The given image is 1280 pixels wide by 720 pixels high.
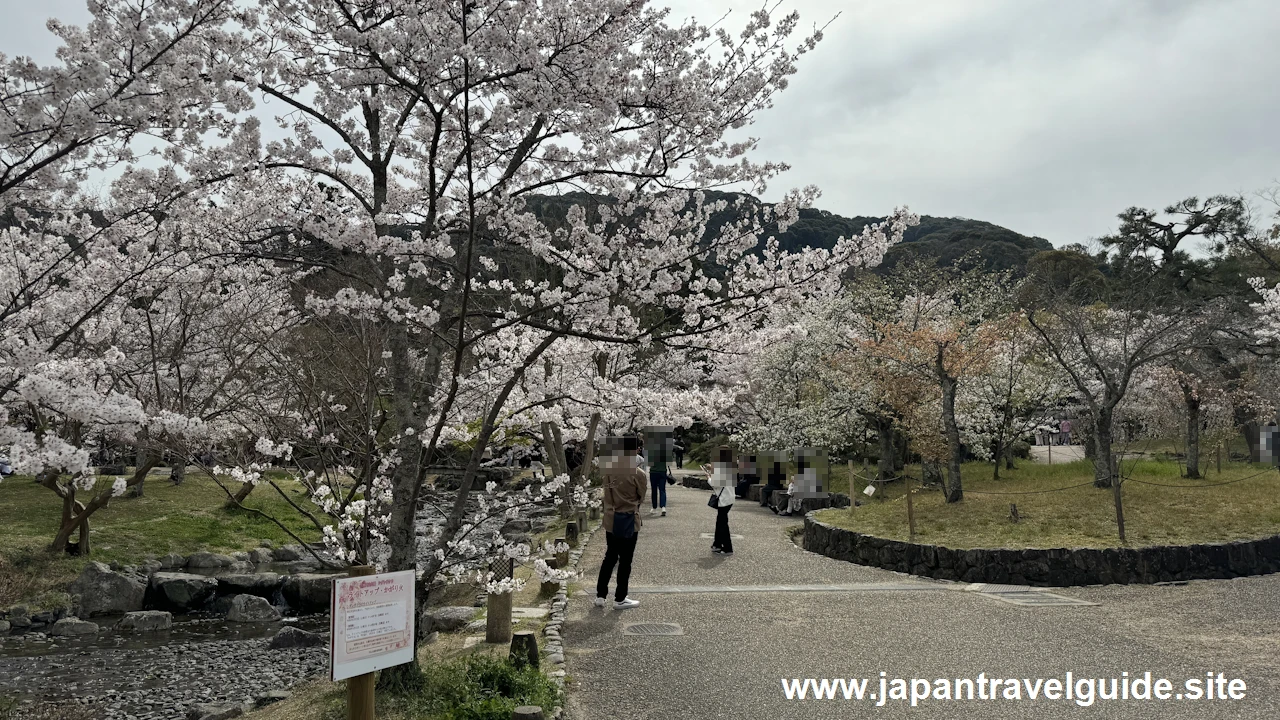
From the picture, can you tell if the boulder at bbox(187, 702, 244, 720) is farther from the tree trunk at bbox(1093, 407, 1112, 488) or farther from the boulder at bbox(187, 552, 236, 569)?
the tree trunk at bbox(1093, 407, 1112, 488)

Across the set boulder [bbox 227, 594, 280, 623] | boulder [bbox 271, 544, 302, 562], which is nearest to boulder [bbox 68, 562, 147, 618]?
boulder [bbox 227, 594, 280, 623]

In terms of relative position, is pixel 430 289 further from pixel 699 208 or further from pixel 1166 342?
pixel 1166 342

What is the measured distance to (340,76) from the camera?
5453 millimetres

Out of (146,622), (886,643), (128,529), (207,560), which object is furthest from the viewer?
(128,529)

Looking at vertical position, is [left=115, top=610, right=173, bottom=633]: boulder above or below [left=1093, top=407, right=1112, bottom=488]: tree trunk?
below

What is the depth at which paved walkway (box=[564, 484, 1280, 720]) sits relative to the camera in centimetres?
488

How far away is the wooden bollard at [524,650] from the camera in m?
5.19

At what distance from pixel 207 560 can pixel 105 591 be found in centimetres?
280

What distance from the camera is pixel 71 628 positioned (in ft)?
33.3

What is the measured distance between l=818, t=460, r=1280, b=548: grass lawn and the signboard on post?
312 inches

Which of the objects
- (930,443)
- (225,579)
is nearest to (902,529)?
(930,443)

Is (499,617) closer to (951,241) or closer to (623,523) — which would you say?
(623,523)

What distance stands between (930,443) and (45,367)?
15496mm

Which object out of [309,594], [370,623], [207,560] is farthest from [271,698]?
[207,560]
